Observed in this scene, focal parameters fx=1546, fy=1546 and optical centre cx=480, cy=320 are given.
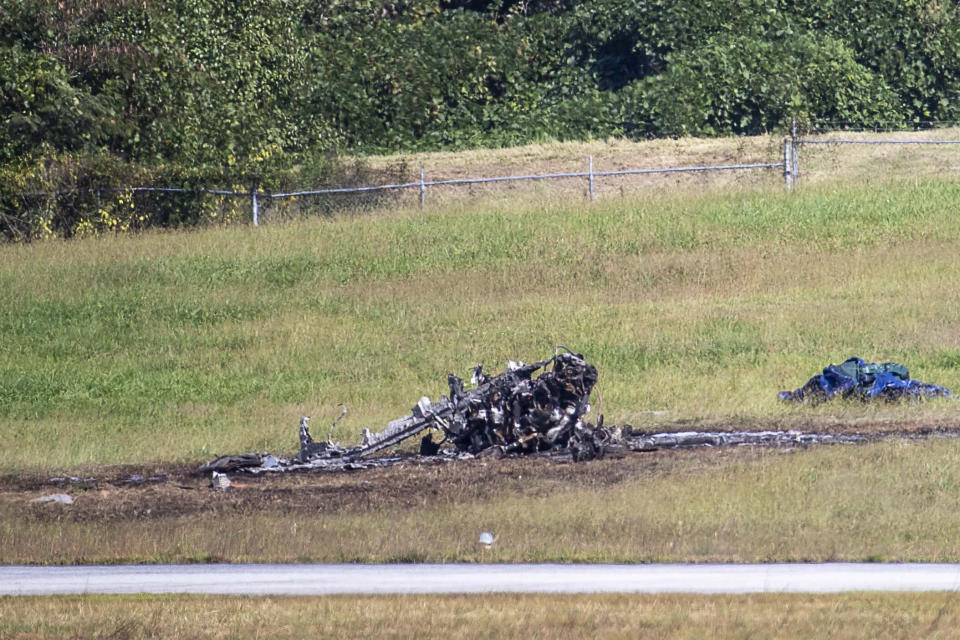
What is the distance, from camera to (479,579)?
12.5m

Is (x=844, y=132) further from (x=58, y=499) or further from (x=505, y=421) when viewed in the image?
(x=58, y=499)

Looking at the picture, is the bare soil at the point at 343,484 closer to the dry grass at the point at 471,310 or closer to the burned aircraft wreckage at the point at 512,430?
the burned aircraft wreckage at the point at 512,430

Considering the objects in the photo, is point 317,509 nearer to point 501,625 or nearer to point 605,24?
point 501,625

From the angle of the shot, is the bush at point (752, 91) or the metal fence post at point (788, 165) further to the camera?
the bush at point (752, 91)

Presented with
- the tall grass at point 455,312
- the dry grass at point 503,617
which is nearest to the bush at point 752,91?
the tall grass at point 455,312

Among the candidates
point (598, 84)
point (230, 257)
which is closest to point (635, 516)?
point (230, 257)

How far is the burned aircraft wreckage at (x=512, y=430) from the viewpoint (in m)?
17.9

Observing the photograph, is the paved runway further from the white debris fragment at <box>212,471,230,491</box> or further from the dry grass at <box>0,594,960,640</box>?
the white debris fragment at <box>212,471,230,491</box>

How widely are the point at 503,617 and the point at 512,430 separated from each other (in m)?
7.25

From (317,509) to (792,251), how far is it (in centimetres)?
1791

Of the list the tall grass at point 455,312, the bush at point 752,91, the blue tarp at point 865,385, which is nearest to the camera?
the blue tarp at point 865,385

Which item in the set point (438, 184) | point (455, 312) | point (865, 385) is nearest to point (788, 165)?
point (438, 184)

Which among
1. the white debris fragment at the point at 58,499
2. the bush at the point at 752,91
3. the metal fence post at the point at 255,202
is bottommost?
the white debris fragment at the point at 58,499

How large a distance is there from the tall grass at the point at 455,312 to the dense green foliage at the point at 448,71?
402 cm
